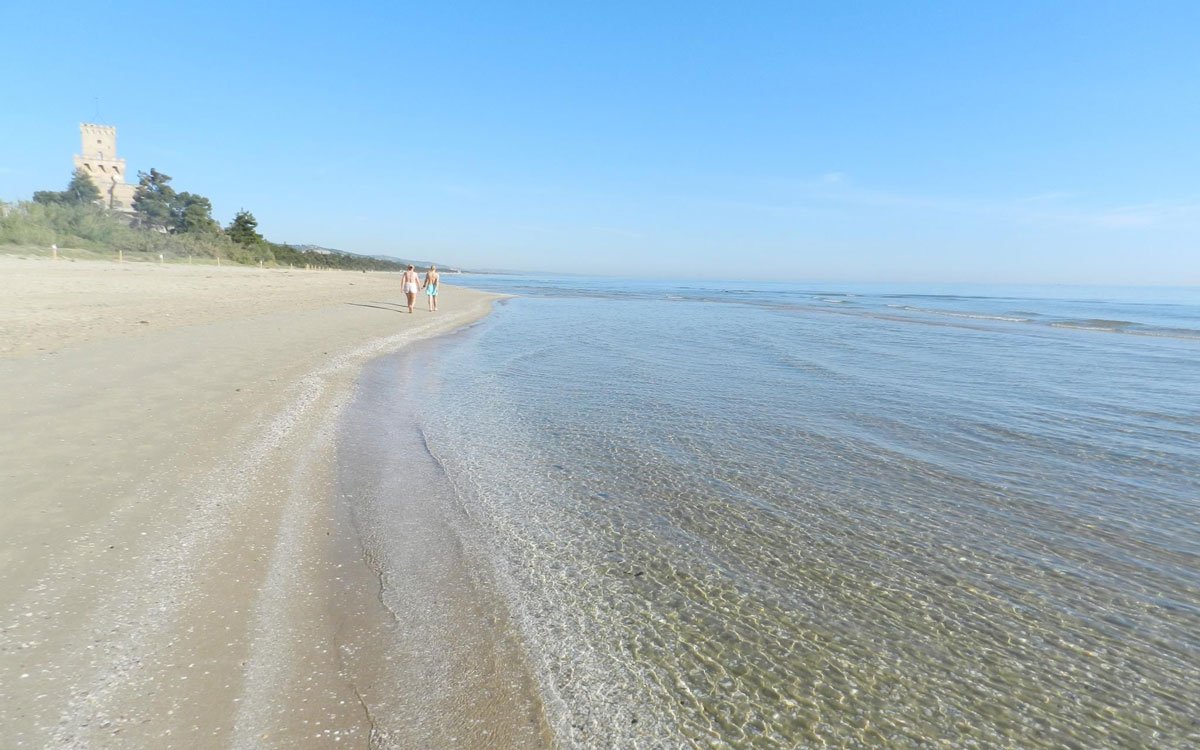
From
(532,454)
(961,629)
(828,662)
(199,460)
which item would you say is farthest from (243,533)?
(961,629)

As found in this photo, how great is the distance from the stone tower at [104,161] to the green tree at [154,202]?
60.3 feet

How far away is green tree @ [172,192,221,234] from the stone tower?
23841 millimetres

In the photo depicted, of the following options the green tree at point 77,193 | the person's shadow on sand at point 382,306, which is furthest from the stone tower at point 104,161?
the person's shadow on sand at point 382,306

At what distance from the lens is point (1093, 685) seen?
3.13 meters

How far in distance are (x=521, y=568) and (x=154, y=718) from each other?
212 cm

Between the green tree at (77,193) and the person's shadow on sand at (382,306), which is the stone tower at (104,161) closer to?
the green tree at (77,193)

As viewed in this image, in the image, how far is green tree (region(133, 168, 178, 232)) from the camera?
237 ft

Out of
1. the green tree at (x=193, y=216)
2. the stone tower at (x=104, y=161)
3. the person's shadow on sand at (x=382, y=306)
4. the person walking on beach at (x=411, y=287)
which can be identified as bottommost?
the person's shadow on sand at (x=382, y=306)

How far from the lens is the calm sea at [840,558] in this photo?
2910mm

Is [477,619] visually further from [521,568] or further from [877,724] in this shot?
[877,724]

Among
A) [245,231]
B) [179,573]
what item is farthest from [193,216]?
[179,573]

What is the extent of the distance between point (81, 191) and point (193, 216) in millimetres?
19541

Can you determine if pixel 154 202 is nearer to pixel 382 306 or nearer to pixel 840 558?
pixel 382 306

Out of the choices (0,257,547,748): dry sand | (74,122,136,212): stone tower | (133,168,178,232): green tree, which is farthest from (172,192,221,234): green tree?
(0,257,547,748): dry sand
